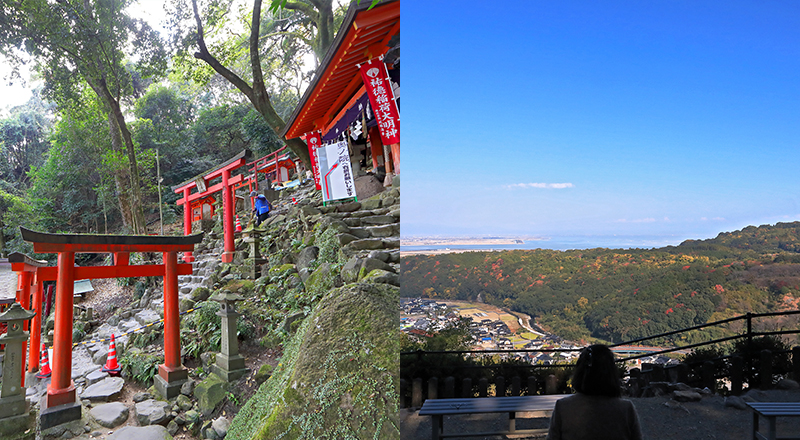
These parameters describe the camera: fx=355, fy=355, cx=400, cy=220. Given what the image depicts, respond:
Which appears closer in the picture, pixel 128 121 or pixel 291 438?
pixel 291 438

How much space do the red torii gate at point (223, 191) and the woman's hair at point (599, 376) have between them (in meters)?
2.36

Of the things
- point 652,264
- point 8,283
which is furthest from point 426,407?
point 8,283

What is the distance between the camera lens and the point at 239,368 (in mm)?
2150

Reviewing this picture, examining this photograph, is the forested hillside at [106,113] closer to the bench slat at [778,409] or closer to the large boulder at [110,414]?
the large boulder at [110,414]

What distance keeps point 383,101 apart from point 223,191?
1497 millimetres

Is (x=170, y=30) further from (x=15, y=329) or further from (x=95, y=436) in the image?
(x=95, y=436)

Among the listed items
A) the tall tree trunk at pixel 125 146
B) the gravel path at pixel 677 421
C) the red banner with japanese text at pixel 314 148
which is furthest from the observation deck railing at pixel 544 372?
the red banner with japanese text at pixel 314 148

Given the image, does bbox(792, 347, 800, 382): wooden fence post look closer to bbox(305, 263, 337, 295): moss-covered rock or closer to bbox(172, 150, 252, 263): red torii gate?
bbox(305, 263, 337, 295): moss-covered rock

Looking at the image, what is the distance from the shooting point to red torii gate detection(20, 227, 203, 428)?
172 cm

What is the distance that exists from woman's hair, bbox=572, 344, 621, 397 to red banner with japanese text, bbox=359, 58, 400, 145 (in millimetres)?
2237

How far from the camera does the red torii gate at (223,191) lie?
95.0 inches

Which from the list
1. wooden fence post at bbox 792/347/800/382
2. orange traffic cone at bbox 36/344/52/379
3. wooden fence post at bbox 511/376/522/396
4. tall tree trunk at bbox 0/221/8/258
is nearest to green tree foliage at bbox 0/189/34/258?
tall tree trunk at bbox 0/221/8/258

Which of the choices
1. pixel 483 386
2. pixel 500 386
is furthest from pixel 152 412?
pixel 500 386

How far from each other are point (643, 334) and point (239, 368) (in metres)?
2.66
